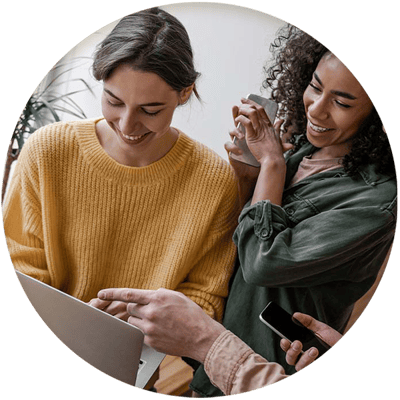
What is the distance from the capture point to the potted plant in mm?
2494

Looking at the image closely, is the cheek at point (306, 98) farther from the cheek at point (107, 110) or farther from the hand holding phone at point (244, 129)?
the cheek at point (107, 110)

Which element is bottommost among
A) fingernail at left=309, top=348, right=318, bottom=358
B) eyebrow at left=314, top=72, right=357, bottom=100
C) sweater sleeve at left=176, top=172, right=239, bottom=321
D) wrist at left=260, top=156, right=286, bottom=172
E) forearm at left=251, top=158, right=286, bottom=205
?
fingernail at left=309, top=348, right=318, bottom=358

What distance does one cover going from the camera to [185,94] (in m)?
2.41

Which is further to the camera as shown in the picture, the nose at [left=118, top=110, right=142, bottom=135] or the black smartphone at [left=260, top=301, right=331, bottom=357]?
the black smartphone at [left=260, top=301, right=331, bottom=357]

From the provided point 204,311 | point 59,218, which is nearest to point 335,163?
point 204,311

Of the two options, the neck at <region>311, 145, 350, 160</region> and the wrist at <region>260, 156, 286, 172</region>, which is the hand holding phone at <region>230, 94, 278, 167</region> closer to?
the wrist at <region>260, 156, 286, 172</region>

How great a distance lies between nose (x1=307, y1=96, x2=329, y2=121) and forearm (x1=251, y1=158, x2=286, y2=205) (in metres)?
0.18

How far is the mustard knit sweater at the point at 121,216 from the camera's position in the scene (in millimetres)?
2459

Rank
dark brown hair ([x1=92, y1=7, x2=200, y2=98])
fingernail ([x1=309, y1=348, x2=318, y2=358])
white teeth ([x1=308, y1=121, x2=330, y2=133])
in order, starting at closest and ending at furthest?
1. dark brown hair ([x1=92, y1=7, x2=200, y2=98])
2. white teeth ([x1=308, y1=121, x2=330, y2=133])
3. fingernail ([x1=309, y1=348, x2=318, y2=358])

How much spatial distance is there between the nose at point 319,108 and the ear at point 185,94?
38 cm

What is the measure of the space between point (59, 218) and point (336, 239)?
2.96 ft

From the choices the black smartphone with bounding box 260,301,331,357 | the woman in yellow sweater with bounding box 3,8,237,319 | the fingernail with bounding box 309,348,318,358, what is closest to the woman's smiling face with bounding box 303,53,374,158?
the woman in yellow sweater with bounding box 3,8,237,319

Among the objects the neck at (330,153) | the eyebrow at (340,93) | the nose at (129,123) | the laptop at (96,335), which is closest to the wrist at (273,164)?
the neck at (330,153)

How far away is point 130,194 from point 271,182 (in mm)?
457
